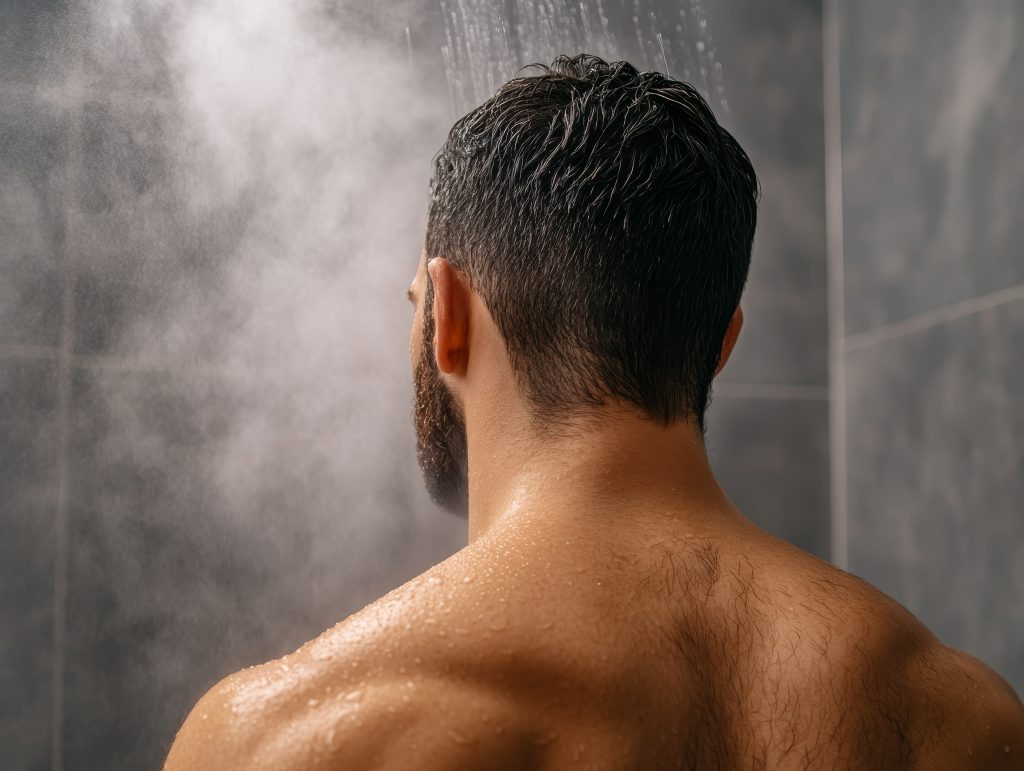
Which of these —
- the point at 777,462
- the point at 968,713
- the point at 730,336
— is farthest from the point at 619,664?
the point at 777,462

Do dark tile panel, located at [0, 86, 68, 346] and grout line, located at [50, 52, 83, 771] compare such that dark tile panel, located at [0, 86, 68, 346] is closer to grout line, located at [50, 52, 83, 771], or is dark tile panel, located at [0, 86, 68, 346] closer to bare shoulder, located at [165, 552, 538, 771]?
grout line, located at [50, 52, 83, 771]

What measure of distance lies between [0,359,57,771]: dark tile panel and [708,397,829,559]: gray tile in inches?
39.9

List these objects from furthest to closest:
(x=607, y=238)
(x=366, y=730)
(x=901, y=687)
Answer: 1. (x=607, y=238)
2. (x=901, y=687)
3. (x=366, y=730)

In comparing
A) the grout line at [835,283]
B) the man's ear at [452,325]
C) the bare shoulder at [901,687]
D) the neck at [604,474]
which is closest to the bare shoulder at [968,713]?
the bare shoulder at [901,687]

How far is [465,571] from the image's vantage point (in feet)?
2.05

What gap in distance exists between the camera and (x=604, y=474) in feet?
2.32

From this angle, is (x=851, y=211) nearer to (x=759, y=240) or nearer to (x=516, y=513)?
(x=759, y=240)

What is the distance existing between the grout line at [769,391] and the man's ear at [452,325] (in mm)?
871

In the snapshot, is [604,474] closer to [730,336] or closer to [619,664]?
[619,664]

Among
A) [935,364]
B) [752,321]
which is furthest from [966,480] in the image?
[752,321]

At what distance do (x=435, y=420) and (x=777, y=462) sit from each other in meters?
0.91

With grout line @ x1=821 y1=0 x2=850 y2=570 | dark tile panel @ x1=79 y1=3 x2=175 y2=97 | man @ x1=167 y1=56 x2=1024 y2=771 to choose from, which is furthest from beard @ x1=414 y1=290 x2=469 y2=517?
grout line @ x1=821 y1=0 x2=850 y2=570

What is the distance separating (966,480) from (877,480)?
225 millimetres

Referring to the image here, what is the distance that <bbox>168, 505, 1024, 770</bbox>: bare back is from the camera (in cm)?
56
